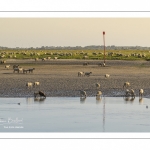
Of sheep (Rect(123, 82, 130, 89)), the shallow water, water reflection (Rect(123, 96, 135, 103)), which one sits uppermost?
sheep (Rect(123, 82, 130, 89))

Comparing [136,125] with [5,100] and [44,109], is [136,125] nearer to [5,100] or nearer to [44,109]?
[44,109]

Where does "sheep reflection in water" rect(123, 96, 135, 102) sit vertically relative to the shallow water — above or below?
above

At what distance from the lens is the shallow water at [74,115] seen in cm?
1554

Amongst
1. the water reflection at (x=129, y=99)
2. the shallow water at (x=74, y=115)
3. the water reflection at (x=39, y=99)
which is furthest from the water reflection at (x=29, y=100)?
the water reflection at (x=129, y=99)

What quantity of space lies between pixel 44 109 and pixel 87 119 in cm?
237

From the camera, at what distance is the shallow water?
51.0 feet

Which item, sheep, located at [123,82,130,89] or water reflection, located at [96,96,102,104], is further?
sheep, located at [123,82,130,89]

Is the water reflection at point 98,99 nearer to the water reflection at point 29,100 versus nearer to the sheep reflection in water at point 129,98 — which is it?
the sheep reflection in water at point 129,98

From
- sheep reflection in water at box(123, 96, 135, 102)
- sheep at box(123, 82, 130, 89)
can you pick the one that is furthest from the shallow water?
sheep at box(123, 82, 130, 89)

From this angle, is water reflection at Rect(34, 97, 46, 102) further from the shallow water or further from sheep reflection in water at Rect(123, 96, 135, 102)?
sheep reflection in water at Rect(123, 96, 135, 102)

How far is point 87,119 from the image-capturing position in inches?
667

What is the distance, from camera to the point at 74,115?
58.0 feet
